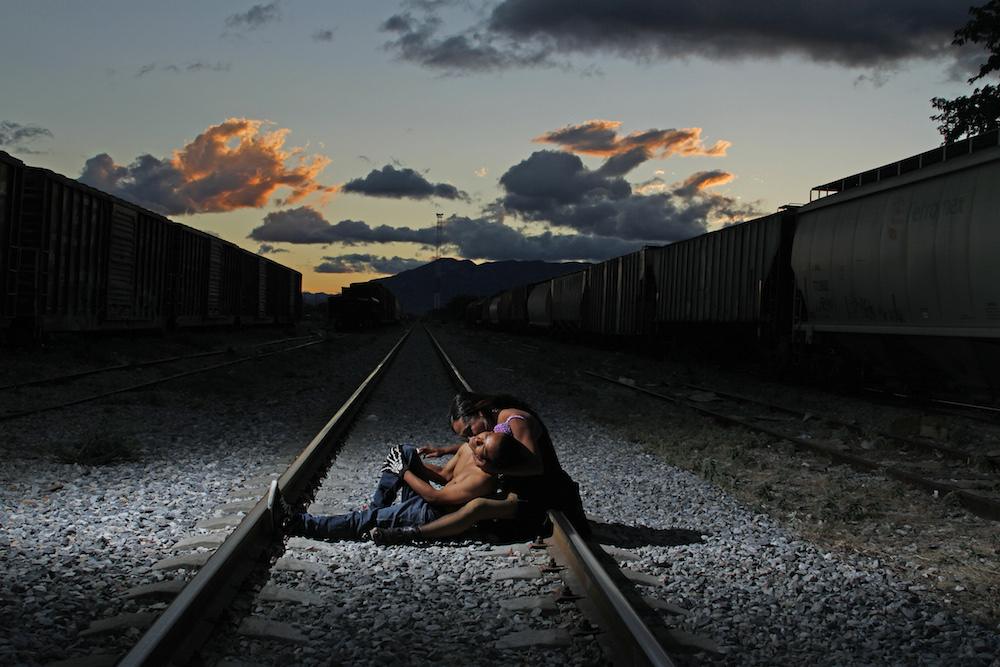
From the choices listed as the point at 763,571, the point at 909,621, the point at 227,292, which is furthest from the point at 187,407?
the point at 227,292

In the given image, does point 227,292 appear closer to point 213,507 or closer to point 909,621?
point 213,507

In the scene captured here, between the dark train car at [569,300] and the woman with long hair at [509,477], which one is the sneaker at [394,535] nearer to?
the woman with long hair at [509,477]

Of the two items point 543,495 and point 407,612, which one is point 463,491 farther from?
point 407,612

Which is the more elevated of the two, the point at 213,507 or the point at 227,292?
the point at 227,292

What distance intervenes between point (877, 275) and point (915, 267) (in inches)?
36.8

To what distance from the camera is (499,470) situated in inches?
177

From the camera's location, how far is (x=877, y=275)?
38.9 ft

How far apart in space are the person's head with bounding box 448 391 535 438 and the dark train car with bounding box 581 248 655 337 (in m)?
20.0

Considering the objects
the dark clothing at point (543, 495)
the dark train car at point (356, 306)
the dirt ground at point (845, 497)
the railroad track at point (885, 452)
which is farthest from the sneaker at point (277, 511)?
the dark train car at point (356, 306)

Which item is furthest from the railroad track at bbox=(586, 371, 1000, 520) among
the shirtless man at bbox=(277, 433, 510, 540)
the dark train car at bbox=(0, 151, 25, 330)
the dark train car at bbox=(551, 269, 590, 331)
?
the dark train car at bbox=(551, 269, 590, 331)

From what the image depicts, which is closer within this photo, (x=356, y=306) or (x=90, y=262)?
(x=90, y=262)

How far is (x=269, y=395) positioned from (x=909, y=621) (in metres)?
10.5

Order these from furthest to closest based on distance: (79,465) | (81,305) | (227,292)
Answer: (227,292), (81,305), (79,465)

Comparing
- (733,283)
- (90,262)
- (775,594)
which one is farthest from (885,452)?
(90,262)
